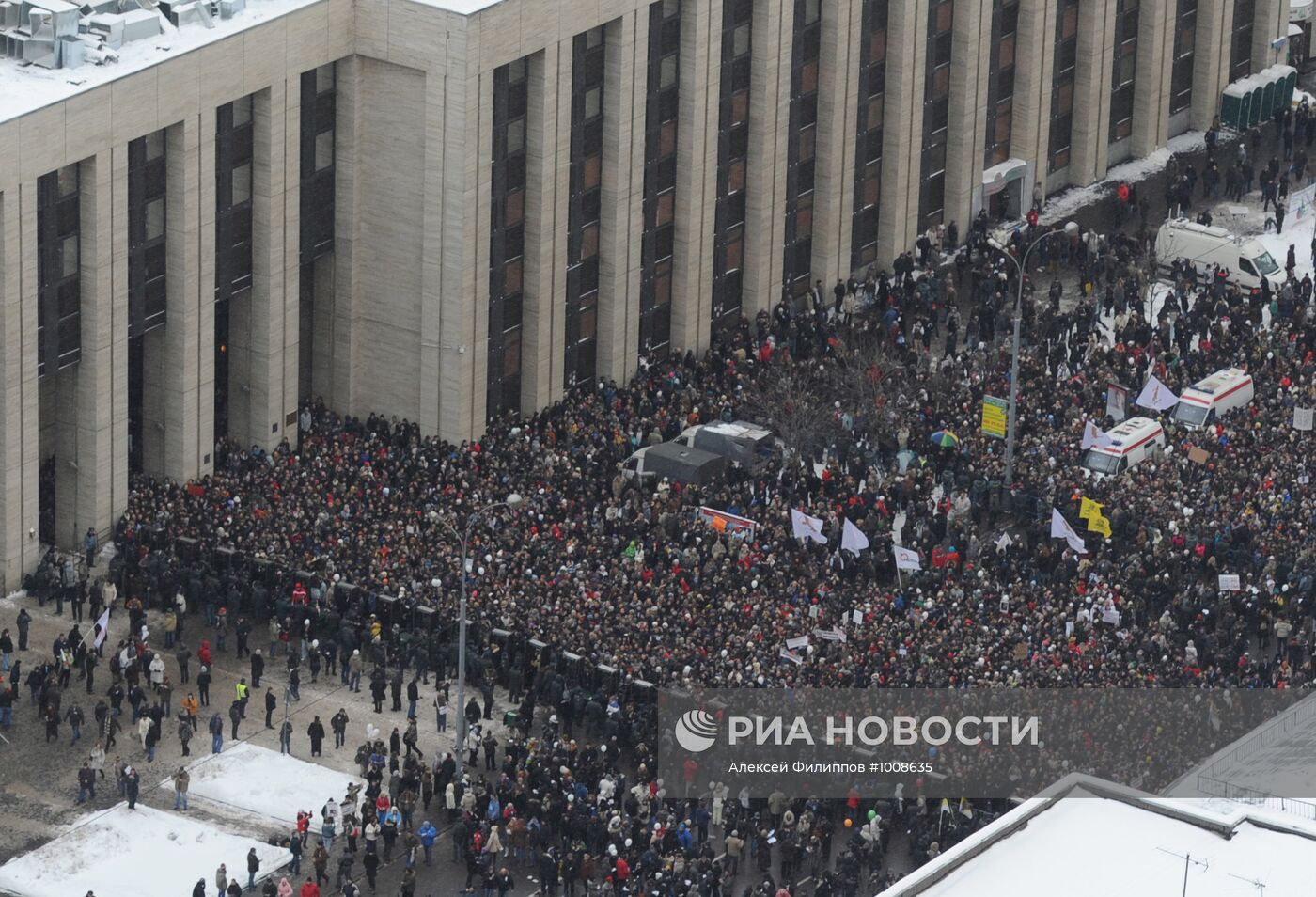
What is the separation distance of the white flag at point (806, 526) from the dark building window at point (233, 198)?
18930 mm

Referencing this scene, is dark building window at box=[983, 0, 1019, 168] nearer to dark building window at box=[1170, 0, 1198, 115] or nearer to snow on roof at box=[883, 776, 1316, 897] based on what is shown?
dark building window at box=[1170, 0, 1198, 115]

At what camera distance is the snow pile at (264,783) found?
3720 inches

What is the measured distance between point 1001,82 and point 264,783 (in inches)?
1983

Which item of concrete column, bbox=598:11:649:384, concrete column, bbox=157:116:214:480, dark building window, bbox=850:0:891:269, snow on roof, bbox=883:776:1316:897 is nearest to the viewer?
snow on roof, bbox=883:776:1316:897

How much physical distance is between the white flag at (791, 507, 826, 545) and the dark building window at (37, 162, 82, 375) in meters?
21.2

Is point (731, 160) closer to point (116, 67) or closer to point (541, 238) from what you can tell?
point (541, 238)

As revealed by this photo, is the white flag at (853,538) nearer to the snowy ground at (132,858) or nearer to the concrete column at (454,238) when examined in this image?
the concrete column at (454,238)

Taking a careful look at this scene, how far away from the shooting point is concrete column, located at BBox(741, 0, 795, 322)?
399 ft

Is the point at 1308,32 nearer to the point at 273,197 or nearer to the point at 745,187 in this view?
the point at 745,187

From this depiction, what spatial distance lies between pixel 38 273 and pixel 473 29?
15262mm

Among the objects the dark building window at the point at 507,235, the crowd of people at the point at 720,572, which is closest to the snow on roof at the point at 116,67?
the dark building window at the point at 507,235

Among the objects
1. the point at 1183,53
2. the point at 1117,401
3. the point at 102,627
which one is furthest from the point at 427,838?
the point at 1183,53

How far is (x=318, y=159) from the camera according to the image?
113m

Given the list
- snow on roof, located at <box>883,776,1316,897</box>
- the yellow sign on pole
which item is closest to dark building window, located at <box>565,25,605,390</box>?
the yellow sign on pole
